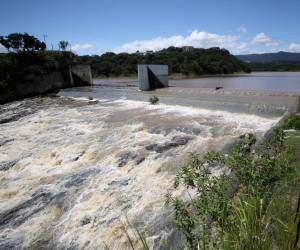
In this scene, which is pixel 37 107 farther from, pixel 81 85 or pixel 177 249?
pixel 177 249

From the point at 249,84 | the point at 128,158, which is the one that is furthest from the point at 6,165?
the point at 249,84

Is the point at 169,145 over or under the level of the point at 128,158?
over

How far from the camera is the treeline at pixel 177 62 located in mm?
45906

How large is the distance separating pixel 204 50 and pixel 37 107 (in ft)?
129

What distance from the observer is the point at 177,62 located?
155 ft

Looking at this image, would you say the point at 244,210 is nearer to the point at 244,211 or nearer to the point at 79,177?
the point at 244,211

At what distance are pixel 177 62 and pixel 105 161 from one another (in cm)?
4072

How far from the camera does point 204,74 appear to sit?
4631 centimetres

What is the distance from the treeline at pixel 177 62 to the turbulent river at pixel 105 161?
3127 cm

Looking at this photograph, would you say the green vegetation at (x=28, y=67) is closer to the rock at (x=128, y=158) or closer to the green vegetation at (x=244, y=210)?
the rock at (x=128, y=158)

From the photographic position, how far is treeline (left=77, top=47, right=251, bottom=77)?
4591 centimetres

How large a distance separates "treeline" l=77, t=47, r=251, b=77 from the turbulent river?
1231 inches

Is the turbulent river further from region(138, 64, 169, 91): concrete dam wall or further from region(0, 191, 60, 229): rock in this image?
region(138, 64, 169, 91): concrete dam wall

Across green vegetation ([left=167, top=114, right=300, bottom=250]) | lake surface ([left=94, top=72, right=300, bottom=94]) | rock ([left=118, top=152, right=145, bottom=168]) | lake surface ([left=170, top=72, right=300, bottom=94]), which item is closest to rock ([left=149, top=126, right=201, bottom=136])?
rock ([left=118, top=152, right=145, bottom=168])
